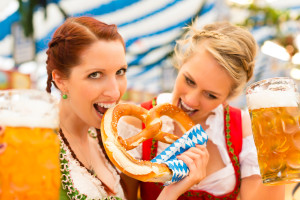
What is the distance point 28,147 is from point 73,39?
2.44 feet

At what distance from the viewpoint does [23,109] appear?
81cm

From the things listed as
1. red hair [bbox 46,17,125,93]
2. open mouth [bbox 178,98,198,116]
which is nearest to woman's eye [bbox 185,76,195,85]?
open mouth [bbox 178,98,198,116]

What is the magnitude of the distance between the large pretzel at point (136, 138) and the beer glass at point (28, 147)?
375 mm

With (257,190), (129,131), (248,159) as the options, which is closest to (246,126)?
(248,159)

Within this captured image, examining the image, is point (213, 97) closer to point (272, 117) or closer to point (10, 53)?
point (272, 117)

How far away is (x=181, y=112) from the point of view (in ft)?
5.36

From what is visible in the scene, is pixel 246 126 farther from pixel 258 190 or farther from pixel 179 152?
pixel 179 152

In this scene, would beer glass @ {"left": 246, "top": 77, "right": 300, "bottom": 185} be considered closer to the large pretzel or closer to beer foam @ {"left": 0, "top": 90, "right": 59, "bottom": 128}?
the large pretzel

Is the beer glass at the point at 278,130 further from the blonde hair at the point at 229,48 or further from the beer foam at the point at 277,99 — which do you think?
the blonde hair at the point at 229,48

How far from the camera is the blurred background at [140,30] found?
3799 mm

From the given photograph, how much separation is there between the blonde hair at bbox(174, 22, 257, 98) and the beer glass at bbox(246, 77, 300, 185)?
532 mm

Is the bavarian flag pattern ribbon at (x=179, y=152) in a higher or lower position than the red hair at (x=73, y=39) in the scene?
lower

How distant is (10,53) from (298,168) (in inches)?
156

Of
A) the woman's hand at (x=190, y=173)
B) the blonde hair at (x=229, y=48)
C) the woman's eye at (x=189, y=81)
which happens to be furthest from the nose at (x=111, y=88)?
the blonde hair at (x=229, y=48)
